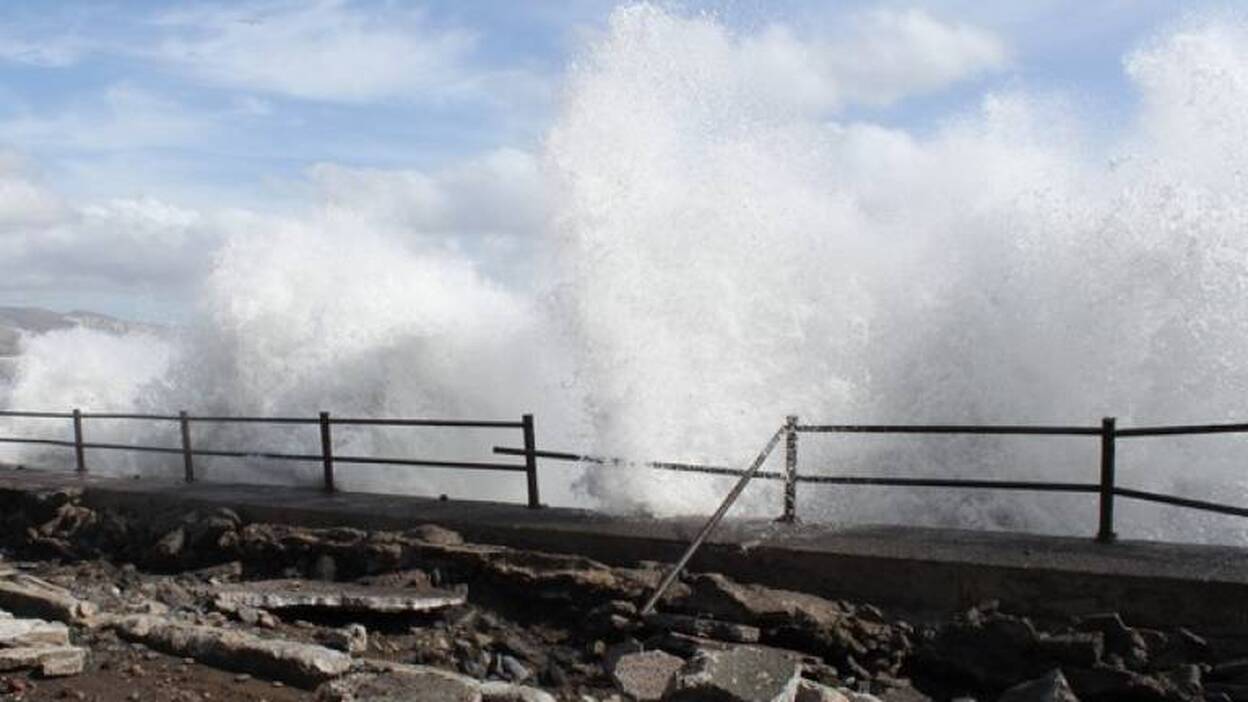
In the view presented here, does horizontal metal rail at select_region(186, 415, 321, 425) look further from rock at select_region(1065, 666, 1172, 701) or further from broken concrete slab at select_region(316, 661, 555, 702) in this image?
rock at select_region(1065, 666, 1172, 701)

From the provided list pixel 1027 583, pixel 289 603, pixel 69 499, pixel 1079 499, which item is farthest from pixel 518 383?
pixel 1027 583

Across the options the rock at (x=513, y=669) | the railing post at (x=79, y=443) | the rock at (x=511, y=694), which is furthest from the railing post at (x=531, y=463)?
the railing post at (x=79, y=443)

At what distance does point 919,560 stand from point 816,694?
136cm

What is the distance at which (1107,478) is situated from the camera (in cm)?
576

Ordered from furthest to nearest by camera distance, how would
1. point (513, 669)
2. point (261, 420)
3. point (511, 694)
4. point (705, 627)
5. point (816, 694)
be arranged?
point (261, 420) → point (513, 669) → point (705, 627) → point (511, 694) → point (816, 694)

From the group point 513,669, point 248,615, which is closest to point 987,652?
point 513,669

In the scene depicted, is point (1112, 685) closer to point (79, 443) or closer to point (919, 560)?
point (919, 560)

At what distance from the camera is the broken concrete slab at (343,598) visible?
20.7ft

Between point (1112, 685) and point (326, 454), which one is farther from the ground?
point (326, 454)

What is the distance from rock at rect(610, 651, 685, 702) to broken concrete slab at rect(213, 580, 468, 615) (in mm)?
1465

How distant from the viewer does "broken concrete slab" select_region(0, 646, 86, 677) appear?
17.1 ft

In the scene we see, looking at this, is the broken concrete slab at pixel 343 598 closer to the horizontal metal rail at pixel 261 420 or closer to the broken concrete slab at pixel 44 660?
the broken concrete slab at pixel 44 660

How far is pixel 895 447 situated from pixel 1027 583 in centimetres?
602

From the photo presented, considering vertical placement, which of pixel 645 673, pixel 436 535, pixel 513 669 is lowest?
pixel 513 669
